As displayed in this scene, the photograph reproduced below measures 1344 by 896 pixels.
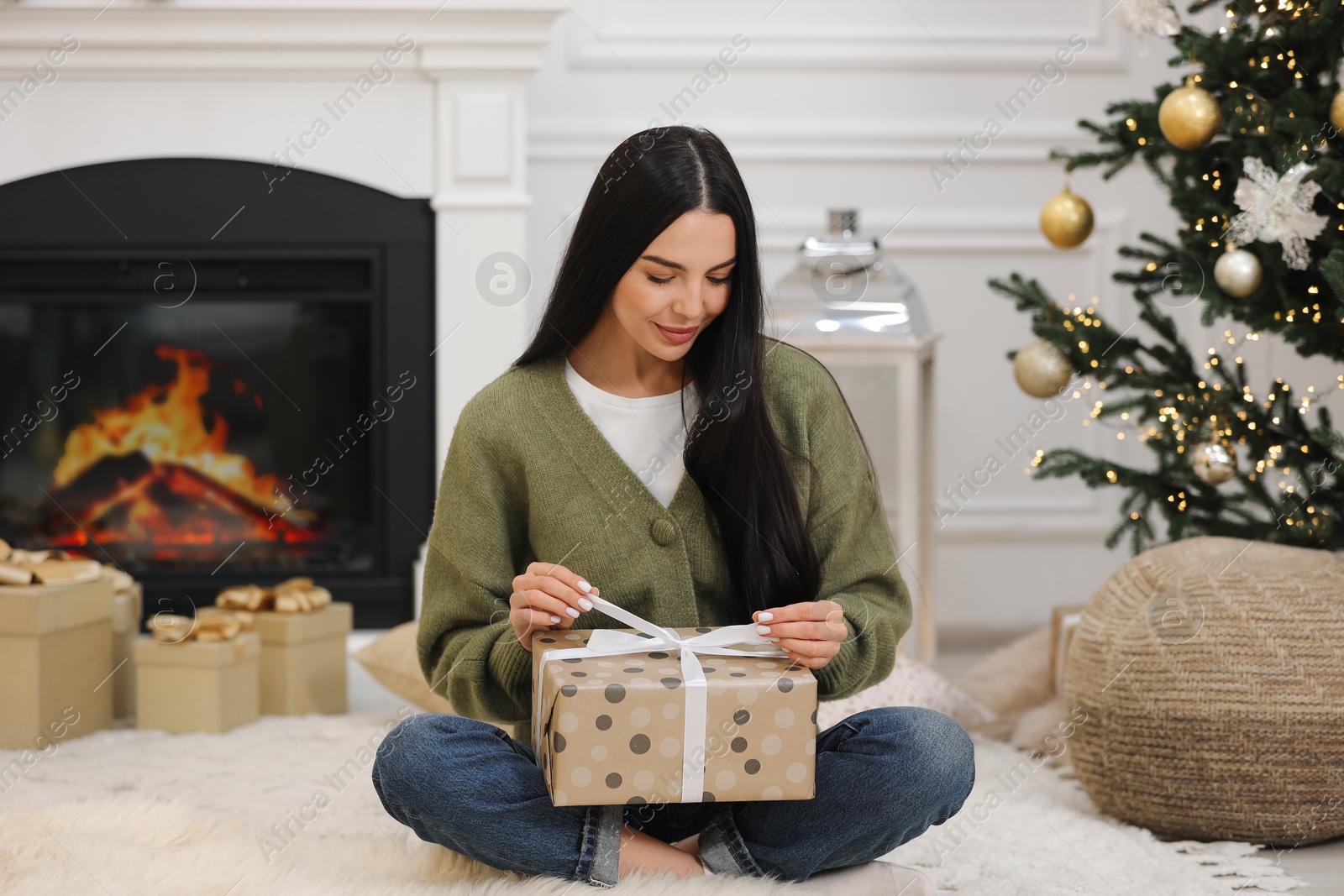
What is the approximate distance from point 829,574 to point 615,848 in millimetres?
344

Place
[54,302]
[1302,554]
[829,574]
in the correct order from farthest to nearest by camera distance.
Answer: [54,302] → [1302,554] → [829,574]

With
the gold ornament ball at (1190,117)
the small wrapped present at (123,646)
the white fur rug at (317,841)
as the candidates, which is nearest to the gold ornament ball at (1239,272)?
the gold ornament ball at (1190,117)

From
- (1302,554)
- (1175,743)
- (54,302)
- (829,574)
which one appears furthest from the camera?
(54,302)

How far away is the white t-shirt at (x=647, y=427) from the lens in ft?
4.34

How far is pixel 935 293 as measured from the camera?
282 cm

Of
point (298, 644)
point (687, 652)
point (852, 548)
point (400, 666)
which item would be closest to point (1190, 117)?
point (852, 548)

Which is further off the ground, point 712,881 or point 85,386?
point 85,386

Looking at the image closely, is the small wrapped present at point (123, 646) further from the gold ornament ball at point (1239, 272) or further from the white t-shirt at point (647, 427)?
the gold ornament ball at point (1239, 272)

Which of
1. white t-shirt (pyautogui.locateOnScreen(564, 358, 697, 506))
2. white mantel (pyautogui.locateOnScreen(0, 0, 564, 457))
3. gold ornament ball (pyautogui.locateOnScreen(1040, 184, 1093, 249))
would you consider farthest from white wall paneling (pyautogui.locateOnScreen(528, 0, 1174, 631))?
white t-shirt (pyautogui.locateOnScreen(564, 358, 697, 506))

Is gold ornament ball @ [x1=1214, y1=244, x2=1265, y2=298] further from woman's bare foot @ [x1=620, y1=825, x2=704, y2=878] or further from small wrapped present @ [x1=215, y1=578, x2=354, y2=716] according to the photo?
small wrapped present @ [x1=215, y1=578, x2=354, y2=716]

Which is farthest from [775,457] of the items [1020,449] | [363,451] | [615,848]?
[1020,449]

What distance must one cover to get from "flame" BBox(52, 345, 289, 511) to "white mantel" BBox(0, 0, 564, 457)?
426 mm

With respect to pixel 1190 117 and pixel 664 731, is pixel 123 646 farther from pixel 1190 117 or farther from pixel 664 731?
pixel 1190 117

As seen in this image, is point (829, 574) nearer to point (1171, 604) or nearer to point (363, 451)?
point (1171, 604)
